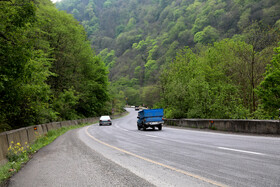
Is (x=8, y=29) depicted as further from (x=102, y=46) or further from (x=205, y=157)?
(x=102, y=46)

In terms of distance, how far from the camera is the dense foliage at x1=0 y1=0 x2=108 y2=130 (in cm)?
1209

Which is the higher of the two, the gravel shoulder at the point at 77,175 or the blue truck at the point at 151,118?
the blue truck at the point at 151,118

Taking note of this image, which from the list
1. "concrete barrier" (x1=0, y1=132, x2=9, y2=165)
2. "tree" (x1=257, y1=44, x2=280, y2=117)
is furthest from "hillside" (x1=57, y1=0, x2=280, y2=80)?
"concrete barrier" (x1=0, y1=132, x2=9, y2=165)

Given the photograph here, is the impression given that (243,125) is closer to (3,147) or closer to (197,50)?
(3,147)

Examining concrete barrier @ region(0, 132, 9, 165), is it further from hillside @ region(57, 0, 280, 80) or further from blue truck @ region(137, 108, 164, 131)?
hillside @ region(57, 0, 280, 80)

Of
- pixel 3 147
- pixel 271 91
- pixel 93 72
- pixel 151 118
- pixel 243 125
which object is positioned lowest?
pixel 3 147

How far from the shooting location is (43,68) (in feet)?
71.9

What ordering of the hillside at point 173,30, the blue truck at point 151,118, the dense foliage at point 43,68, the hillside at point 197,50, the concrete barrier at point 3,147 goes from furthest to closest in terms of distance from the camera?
1. the hillside at point 173,30
2. the hillside at point 197,50
3. the blue truck at point 151,118
4. the dense foliage at point 43,68
5. the concrete barrier at point 3,147

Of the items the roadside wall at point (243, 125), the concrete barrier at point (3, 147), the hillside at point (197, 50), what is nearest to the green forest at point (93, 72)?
the hillside at point (197, 50)

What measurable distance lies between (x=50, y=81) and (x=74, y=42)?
7.80 metres

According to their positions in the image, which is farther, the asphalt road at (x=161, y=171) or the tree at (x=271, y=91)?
the tree at (x=271, y=91)

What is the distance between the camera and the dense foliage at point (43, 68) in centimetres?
1209

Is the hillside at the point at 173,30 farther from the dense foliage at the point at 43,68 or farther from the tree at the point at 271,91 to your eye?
the tree at the point at 271,91

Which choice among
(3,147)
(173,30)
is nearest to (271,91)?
(3,147)
